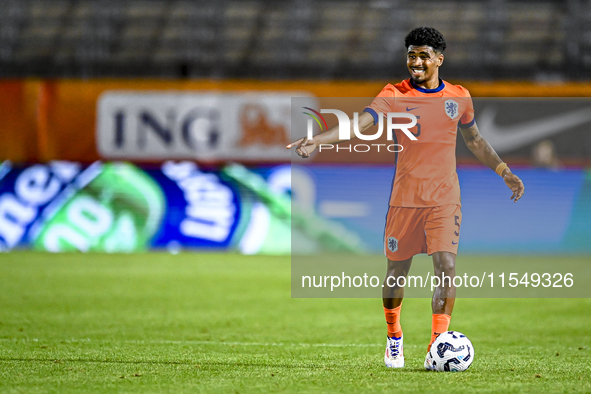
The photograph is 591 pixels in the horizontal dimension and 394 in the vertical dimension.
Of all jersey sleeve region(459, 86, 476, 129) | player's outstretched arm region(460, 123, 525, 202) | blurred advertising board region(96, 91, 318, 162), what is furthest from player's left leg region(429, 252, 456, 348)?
blurred advertising board region(96, 91, 318, 162)

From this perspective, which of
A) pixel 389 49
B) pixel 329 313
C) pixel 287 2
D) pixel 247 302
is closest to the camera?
pixel 329 313

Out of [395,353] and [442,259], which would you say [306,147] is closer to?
[442,259]

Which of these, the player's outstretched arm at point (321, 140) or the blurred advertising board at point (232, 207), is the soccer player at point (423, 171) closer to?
the player's outstretched arm at point (321, 140)

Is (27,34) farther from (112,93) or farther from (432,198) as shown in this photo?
(432,198)

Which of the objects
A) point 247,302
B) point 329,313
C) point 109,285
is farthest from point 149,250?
point 329,313

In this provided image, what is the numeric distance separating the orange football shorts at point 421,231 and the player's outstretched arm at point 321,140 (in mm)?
590

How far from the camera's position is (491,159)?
5480 mm

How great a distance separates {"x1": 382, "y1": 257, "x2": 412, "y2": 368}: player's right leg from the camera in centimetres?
535

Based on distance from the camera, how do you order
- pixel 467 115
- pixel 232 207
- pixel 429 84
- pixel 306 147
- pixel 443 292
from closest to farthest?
pixel 306 147 < pixel 443 292 < pixel 429 84 < pixel 467 115 < pixel 232 207

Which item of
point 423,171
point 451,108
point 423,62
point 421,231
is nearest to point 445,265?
point 421,231

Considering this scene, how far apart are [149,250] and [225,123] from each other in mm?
2683

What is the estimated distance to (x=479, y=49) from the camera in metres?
17.7

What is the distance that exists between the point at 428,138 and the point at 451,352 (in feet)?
4.29

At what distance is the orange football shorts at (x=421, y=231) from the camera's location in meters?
5.19
